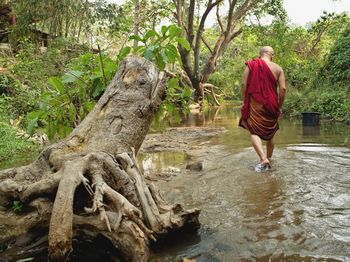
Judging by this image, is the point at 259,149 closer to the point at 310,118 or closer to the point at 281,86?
the point at 281,86

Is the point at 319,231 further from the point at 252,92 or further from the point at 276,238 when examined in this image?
the point at 252,92

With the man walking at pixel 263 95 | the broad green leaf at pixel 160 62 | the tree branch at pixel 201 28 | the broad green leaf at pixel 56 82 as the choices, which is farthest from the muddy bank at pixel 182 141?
the tree branch at pixel 201 28

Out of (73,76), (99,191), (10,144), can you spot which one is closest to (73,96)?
(73,76)

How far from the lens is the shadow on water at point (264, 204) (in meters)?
2.20

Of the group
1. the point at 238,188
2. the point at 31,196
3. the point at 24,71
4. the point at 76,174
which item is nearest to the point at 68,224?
the point at 76,174

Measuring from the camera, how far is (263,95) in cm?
493

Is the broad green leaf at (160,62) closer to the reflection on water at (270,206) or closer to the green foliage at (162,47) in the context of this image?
the green foliage at (162,47)

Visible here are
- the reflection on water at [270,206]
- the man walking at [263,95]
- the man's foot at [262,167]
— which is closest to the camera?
the reflection on water at [270,206]

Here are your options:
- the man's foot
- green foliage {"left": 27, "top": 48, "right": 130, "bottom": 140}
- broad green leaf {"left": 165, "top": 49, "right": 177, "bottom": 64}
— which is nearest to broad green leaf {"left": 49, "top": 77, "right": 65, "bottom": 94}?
green foliage {"left": 27, "top": 48, "right": 130, "bottom": 140}

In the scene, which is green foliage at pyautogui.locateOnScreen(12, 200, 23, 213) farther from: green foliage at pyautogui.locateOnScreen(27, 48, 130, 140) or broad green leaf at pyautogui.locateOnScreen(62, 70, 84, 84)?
broad green leaf at pyautogui.locateOnScreen(62, 70, 84, 84)

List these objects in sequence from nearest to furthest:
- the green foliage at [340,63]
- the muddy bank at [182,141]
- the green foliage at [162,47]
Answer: the green foliage at [162,47]
the muddy bank at [182,141]
the green foliage at [340,63]

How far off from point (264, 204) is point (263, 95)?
7.27 ft

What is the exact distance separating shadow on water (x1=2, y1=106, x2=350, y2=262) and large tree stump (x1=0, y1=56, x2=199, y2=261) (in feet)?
0.86

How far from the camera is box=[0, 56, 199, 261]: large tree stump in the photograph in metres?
1.98
